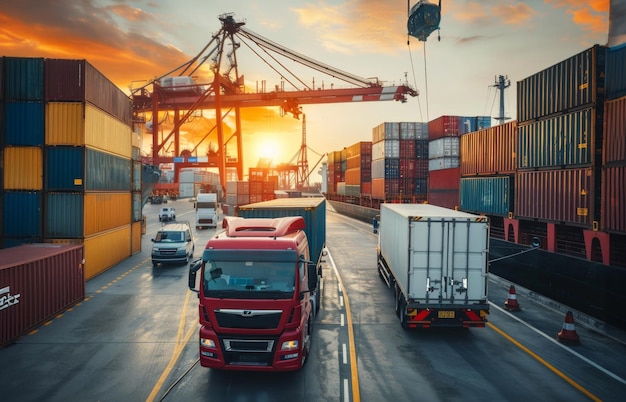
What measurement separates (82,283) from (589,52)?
21.0 metres

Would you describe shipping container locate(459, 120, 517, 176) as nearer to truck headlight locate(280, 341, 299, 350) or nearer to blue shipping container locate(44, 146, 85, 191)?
truck headlight locate(280, 341, 299, 350)

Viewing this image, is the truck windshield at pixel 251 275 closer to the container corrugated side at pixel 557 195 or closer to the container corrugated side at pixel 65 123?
the container corrugated side at pixel 557 195

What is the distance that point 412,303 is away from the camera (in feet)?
37.8

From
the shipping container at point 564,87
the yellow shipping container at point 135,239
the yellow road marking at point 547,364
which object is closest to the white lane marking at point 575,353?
the yellow road marking at point 547,364

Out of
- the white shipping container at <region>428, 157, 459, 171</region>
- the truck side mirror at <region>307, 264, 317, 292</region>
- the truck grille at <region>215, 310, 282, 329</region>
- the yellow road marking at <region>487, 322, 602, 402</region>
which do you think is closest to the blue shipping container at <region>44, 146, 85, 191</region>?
the truck grille at <region>215, 310, 282, 329</region>

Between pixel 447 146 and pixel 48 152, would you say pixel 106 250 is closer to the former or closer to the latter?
pixel 48 152

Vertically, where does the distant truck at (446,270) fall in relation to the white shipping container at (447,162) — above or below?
below

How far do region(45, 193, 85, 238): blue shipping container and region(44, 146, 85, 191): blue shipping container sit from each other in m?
0.49

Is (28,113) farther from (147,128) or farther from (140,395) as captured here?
(147,128)

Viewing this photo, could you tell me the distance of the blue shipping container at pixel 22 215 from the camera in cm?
1889

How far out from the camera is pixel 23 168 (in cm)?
1912

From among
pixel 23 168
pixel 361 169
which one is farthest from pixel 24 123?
pixel 361 169

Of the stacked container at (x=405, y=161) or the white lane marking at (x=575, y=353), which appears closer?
the white lane marking at (x=575, y=353)

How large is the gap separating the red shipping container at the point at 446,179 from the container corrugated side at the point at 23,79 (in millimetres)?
25429
